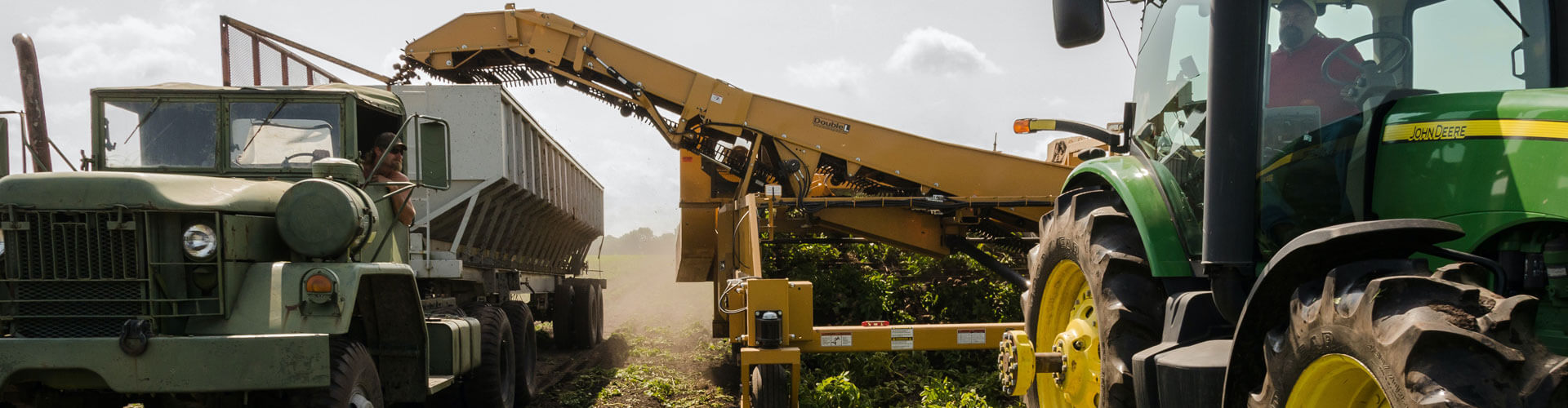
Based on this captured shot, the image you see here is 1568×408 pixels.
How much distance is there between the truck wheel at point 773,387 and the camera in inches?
241

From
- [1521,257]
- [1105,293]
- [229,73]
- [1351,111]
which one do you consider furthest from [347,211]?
[229,73]

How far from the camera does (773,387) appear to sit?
6.13 metres

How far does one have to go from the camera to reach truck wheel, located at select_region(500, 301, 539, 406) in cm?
893

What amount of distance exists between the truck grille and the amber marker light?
0.69 metres

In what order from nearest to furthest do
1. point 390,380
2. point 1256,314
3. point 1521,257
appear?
point 1521,257 < point 1256,314 < point 390,380

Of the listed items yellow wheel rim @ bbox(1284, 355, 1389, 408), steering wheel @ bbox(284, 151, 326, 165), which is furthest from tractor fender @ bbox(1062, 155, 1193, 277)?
steering wheel @ bbox(284, 151, 326, 165)

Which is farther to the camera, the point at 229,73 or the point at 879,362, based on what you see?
the point at 229,73

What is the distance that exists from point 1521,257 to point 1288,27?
3.95ft

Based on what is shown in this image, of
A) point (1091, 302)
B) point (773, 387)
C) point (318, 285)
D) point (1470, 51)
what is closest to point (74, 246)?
point (318, 285)

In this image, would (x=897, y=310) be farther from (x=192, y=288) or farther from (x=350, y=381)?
(x=192, y=288)

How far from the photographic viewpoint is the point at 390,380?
5730 mm

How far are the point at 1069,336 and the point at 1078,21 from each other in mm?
1782

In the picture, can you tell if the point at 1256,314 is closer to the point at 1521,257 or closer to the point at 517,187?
the point at 1521,257

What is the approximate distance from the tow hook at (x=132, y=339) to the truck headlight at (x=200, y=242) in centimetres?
48
